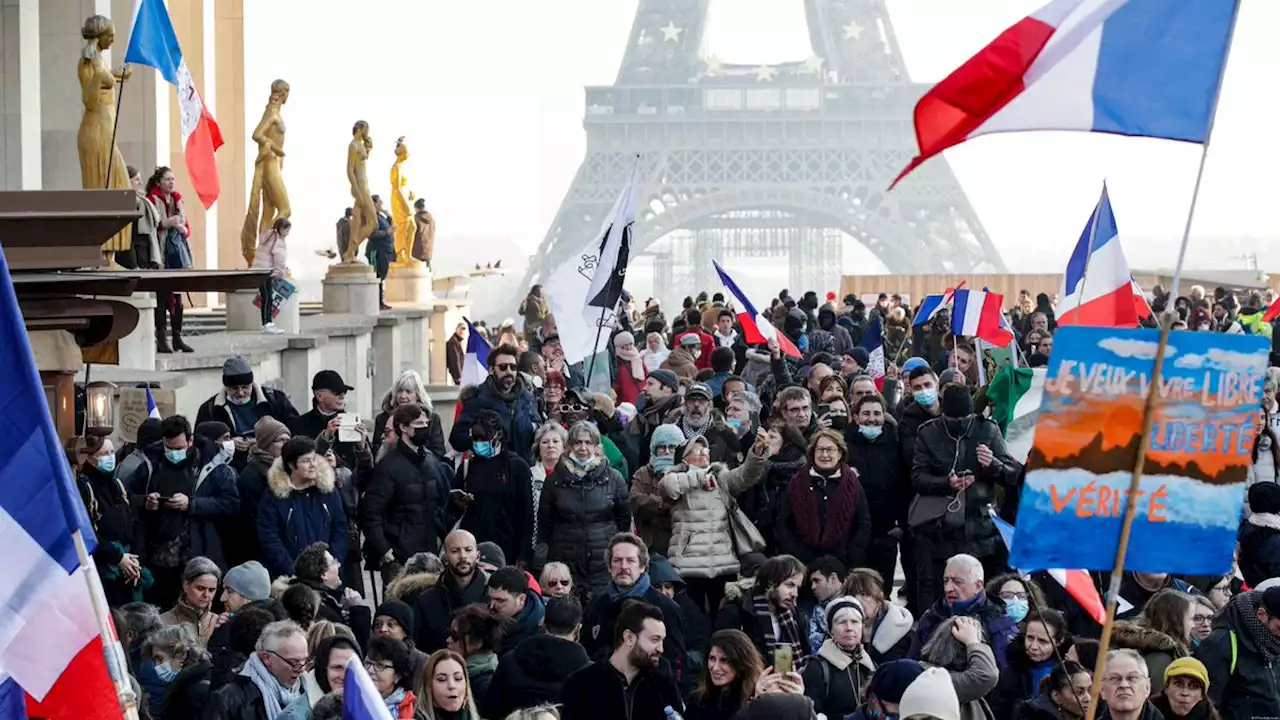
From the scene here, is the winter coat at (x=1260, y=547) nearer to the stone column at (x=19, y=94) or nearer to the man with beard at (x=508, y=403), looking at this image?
the man with beard at (x=508, y=403)

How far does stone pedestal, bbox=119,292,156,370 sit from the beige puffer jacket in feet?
21.1

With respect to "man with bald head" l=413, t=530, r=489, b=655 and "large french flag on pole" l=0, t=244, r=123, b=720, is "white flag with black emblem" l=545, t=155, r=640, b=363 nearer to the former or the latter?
"man with bald head" l=413, t=530, r=489, b=655

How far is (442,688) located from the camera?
7648mm

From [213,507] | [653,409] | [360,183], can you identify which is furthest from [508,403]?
[360,183]

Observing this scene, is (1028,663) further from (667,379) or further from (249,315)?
(249,315)

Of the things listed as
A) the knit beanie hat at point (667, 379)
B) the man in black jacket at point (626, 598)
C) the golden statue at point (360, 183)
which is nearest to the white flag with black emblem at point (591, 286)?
the knit beanie hat at point (667, 379)

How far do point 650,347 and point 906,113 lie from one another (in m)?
70.3

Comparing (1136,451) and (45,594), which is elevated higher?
(1136,451)

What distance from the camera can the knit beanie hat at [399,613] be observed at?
28.0 feet

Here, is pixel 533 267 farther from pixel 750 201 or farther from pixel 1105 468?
pixel 1105 468

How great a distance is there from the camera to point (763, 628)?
9445mm

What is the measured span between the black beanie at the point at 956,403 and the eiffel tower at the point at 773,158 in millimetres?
55309

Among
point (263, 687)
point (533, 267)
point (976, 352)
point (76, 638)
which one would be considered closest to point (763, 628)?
point (263, 687)

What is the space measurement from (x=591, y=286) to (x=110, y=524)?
483 centimetres
